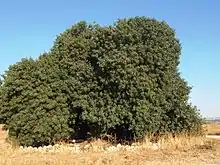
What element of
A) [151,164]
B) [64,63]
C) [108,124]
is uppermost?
[64,63]

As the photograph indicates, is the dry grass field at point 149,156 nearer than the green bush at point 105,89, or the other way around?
the dry grass field at point 149,156

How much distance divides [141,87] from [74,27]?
26.7ft

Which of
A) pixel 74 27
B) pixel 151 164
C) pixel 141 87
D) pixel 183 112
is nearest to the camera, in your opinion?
pixel 151 164

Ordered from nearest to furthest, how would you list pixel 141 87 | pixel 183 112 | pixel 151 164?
pixel 151 164, pixel 141 87, pixel 183 112

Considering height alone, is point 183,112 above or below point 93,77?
below

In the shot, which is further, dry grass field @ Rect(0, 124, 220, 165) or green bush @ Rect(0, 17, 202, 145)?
green bush @ Rect(0, 17, 202, 145)

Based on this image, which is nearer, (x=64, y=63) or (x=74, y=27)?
(x=64, y=63)

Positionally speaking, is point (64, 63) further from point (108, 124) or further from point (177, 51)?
point (177, 51)

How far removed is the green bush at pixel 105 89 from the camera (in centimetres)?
2589

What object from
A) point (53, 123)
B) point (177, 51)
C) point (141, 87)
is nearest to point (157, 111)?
point (141, 87)

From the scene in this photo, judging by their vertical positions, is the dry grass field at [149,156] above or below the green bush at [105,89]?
below

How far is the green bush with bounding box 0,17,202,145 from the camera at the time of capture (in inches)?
1019

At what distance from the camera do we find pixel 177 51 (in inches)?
1113

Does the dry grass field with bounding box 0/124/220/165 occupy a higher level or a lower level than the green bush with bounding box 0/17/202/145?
lower
